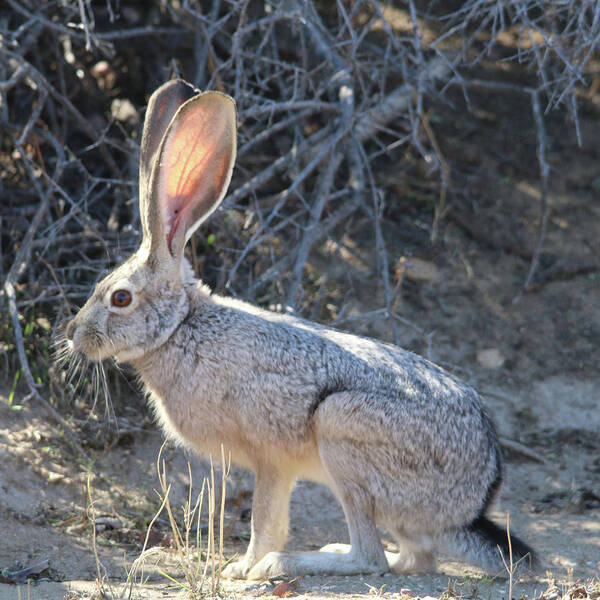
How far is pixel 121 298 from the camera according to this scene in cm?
437

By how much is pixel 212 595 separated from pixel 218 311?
4.81 ft

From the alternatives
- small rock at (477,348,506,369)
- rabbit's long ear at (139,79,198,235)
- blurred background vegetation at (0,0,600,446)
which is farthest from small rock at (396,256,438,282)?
rabbit's long ear at (139,79,198,235)

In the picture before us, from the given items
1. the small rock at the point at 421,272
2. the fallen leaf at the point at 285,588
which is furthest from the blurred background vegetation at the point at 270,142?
the fallen leaf at the point at 285,588

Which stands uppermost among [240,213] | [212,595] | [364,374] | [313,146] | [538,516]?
[313,146]

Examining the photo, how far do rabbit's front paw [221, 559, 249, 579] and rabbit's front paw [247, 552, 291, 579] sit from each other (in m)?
0.04

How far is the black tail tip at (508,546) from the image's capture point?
412cm

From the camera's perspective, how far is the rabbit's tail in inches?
163

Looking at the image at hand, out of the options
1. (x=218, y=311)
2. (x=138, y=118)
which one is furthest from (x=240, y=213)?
(x=218, y=311)

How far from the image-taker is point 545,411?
6.17 metres

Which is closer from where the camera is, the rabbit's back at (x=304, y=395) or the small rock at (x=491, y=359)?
the rabbit's back at (x=304, y=395)

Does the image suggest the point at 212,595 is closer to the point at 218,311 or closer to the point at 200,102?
the point at 218,311

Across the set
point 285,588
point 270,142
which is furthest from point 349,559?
point 270,142

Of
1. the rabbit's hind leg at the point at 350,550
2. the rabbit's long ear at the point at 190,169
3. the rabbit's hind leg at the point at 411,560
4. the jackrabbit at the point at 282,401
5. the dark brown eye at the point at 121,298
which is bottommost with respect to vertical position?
the rabbit's hind leg at the point at 411,560

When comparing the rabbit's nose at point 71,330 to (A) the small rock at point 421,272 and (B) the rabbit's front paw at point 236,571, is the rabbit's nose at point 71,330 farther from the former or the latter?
(A) the small rock at point 421,272
